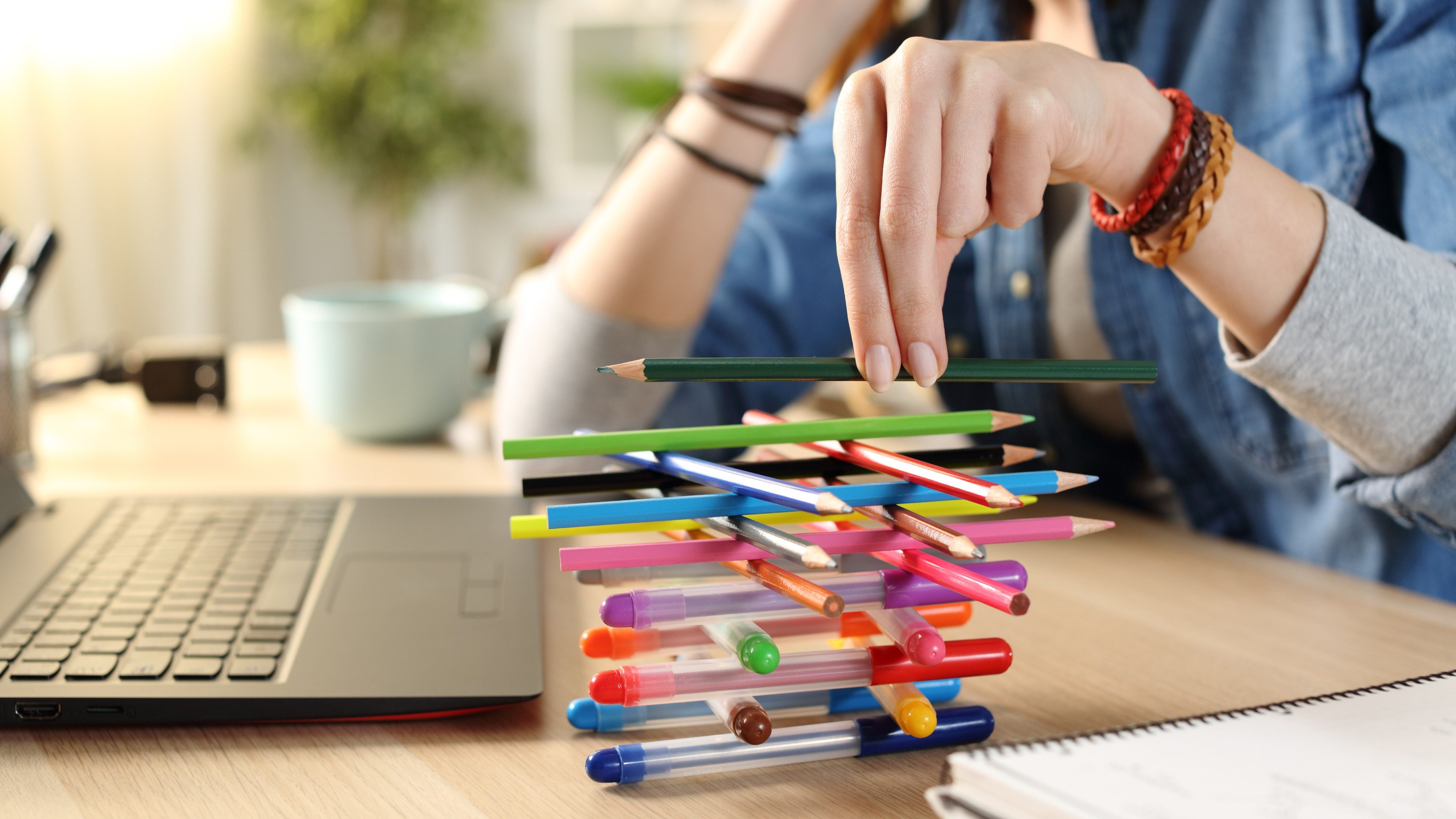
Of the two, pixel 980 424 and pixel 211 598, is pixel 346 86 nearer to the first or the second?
pixel 211 598

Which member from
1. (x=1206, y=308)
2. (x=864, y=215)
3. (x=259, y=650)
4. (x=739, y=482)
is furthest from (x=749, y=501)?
(x=1206, y=308)

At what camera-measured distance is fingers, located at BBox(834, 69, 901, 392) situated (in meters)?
0.35

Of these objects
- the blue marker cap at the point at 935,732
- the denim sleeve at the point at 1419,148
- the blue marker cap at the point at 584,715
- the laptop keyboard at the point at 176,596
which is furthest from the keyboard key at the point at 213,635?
the denim sleeve at the point at 1419,148

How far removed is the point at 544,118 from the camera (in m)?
3.01

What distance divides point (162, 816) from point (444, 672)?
0.10 metres

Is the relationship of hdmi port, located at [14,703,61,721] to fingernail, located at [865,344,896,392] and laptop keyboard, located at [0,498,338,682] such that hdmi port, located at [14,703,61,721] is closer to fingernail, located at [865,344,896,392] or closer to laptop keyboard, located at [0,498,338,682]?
laptop keyboard, located at [0,498,338,682]

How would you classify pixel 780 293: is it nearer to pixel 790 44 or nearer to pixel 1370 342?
pixel 790 44

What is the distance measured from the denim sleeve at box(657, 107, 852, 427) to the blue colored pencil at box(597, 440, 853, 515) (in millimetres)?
414

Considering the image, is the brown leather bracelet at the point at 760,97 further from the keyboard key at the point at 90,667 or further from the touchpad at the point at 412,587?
→ the keyboard key at the point at 90,667

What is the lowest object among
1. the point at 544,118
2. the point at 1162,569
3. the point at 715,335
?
the point at 1162,569

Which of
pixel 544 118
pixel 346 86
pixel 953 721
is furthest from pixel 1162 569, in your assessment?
pixel 544 118

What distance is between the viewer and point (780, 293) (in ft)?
2.57

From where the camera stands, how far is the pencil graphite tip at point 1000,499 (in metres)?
0.28

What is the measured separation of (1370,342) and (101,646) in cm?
52
